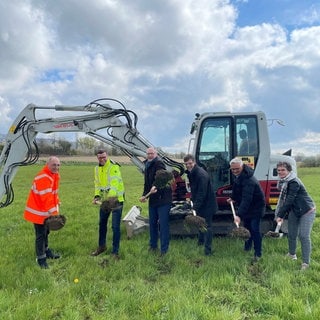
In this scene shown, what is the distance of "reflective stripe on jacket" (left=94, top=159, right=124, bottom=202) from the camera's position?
265 inches

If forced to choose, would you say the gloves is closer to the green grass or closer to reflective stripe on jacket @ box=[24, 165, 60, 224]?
reflective stripe on jacket @ box=[24, 165, 60, 224]

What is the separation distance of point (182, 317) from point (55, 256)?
3430 millimetres

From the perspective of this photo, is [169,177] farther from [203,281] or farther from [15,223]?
[15,223]

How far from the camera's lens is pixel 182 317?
164 inches

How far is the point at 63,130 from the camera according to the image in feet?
25.5

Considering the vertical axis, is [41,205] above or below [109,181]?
below

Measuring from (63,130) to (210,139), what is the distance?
327 centimetres

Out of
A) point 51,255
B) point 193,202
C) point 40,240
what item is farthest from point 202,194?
point 51,255

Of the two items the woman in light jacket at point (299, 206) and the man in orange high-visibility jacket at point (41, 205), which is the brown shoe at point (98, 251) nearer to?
the man in orange high-visibility jacket at point (41, 205)

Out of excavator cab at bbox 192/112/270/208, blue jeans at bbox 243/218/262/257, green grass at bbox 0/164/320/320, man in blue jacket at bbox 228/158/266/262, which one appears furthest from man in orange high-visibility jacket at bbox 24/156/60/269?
blue jeans at bbox 243/218/262/257

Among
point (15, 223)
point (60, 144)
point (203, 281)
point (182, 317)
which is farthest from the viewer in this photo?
point (60, 144)

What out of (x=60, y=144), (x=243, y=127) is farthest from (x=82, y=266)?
(x=60, y=144)

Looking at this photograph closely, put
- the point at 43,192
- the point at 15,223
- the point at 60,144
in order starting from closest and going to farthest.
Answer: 1. the point at 43,192
2. the point at 15,223
3. the point at 60,144

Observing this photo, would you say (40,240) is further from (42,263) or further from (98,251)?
(98,251)
